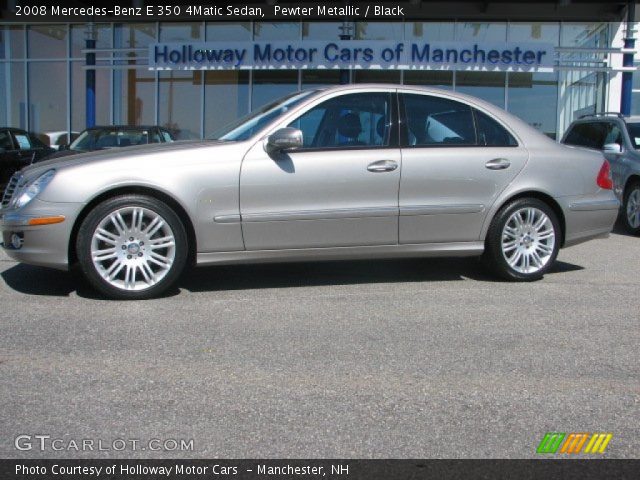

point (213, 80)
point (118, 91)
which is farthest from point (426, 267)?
point (118, 91)

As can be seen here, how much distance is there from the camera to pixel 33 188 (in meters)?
5.15

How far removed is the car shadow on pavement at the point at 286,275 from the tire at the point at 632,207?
3.03 m

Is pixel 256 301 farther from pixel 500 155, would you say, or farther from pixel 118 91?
pixel 118 91

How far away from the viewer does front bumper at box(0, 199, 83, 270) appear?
16.5 feet

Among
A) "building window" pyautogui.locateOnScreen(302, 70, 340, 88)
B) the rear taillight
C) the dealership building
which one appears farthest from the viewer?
"building window" pyautogui.locateOnScreen(302, 70, 340, 88)

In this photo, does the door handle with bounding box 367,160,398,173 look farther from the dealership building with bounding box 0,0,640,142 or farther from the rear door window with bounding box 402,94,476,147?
the dealership building with bounding box 0,0,640,142

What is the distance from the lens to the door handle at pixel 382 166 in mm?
5530

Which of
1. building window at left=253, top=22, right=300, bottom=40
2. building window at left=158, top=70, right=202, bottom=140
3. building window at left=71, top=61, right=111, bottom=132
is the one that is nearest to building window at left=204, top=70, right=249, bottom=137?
building window at left=158, top=70, right=202, bottom=140

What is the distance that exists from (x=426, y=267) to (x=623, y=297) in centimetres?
180

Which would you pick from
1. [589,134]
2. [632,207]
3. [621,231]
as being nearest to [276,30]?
[589,134]

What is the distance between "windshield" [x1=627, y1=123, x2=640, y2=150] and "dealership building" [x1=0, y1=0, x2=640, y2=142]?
248 inches

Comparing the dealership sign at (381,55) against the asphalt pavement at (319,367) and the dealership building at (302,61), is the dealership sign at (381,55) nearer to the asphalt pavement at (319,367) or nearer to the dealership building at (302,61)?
the dealership building at (302,61)

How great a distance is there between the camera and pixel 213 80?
19.4m
